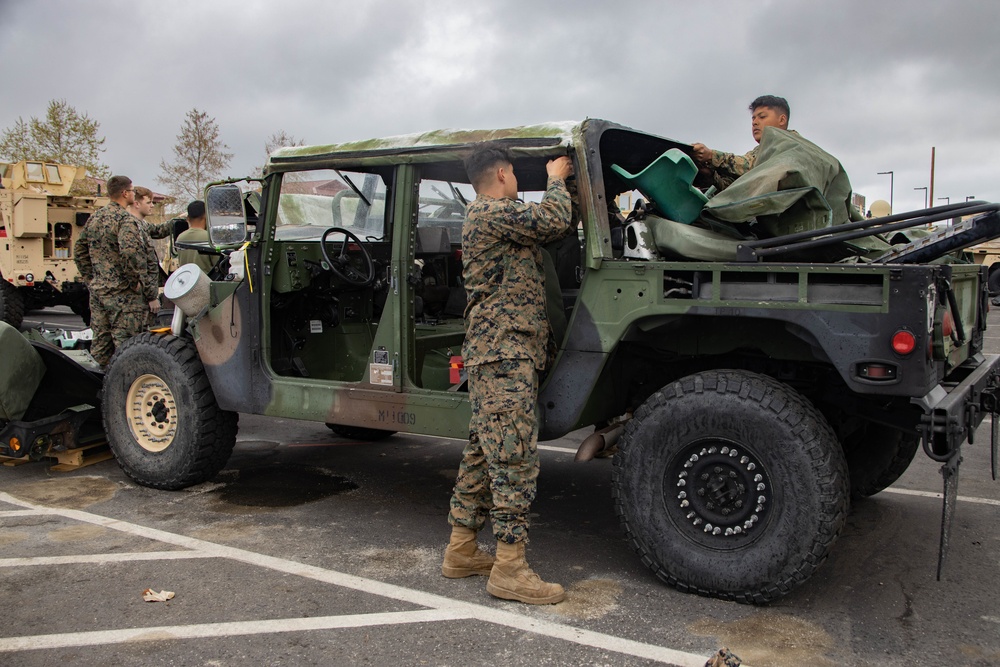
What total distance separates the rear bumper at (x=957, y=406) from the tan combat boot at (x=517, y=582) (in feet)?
5.20

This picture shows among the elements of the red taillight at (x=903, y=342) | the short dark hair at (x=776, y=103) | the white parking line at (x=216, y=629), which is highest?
the short dark hair at (x=776, y=103)

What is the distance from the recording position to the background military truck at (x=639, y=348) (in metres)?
3.36

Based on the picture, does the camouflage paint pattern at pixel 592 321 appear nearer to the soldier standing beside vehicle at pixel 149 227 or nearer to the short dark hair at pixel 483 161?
the short dark hair at pixel 483 161

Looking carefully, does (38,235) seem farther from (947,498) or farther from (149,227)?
(947,498)

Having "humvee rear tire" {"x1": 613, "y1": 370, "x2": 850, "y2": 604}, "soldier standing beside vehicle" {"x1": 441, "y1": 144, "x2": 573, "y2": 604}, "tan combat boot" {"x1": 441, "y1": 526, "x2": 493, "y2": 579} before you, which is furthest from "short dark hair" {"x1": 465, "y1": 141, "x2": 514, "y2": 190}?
"tan combat boot" {"x1": 441, "y1": 526, "x2": 493, "y2": 579}

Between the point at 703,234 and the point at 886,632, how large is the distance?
5.76 feet

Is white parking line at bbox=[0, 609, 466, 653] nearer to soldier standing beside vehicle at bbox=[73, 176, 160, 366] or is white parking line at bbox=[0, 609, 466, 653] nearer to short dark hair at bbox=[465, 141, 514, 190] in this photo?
short dark hair at bbox=[465, 141, 514, 190]

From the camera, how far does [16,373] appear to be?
548 centimetres

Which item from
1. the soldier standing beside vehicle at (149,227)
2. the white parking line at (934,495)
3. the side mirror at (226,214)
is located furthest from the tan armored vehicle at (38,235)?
the white parking line at (934,495)

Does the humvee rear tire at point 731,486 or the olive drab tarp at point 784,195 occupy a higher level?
the olive drab tarp at point 784,195

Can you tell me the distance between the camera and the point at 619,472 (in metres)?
3.74

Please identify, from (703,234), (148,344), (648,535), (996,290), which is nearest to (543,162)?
(703,234)

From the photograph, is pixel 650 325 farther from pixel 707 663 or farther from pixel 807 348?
pixel 707 663

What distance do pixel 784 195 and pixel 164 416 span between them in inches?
151
